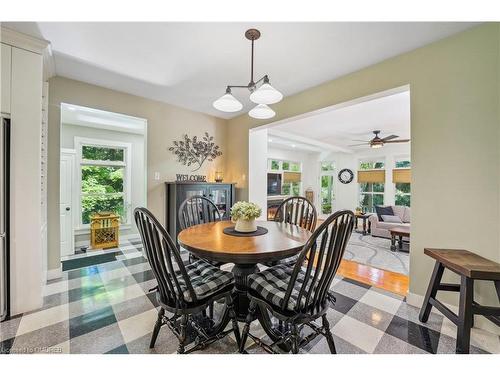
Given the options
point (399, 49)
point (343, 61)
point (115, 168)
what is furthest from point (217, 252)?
point (115, 168)

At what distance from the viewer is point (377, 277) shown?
2.76 m

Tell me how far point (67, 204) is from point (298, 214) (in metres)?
3.94

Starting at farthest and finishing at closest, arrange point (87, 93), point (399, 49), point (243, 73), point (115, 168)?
point (115, 168)
point (87, 93)
point (243, 73)
point (399, 49)

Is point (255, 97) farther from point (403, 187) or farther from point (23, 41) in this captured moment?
point (403, 187)

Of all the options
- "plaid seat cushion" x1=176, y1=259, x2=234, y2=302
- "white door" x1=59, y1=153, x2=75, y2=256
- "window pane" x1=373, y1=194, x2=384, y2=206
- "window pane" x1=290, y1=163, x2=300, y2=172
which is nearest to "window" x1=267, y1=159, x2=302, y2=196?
"window pane" x1=290, y1=163, x2=300, y2=172

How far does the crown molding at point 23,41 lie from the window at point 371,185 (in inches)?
305

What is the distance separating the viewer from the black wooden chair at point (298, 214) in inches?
95.2

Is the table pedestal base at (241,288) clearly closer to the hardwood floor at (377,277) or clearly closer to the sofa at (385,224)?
the hardwood floor at (377,277)

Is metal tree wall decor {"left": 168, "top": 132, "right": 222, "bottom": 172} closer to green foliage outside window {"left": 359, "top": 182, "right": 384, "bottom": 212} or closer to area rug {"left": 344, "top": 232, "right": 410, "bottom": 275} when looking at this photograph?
area rug {"left": 344, "top": 232, "right": 410, "bottom": 275}

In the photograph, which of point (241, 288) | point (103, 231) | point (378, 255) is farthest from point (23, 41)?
point (378, 255)

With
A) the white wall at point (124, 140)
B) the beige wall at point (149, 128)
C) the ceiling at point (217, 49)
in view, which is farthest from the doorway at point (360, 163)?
the white wall at point (124, 140)

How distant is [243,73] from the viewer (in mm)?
2557

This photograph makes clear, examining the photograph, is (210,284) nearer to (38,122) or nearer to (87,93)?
(38,122)

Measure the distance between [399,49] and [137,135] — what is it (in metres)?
4.69
